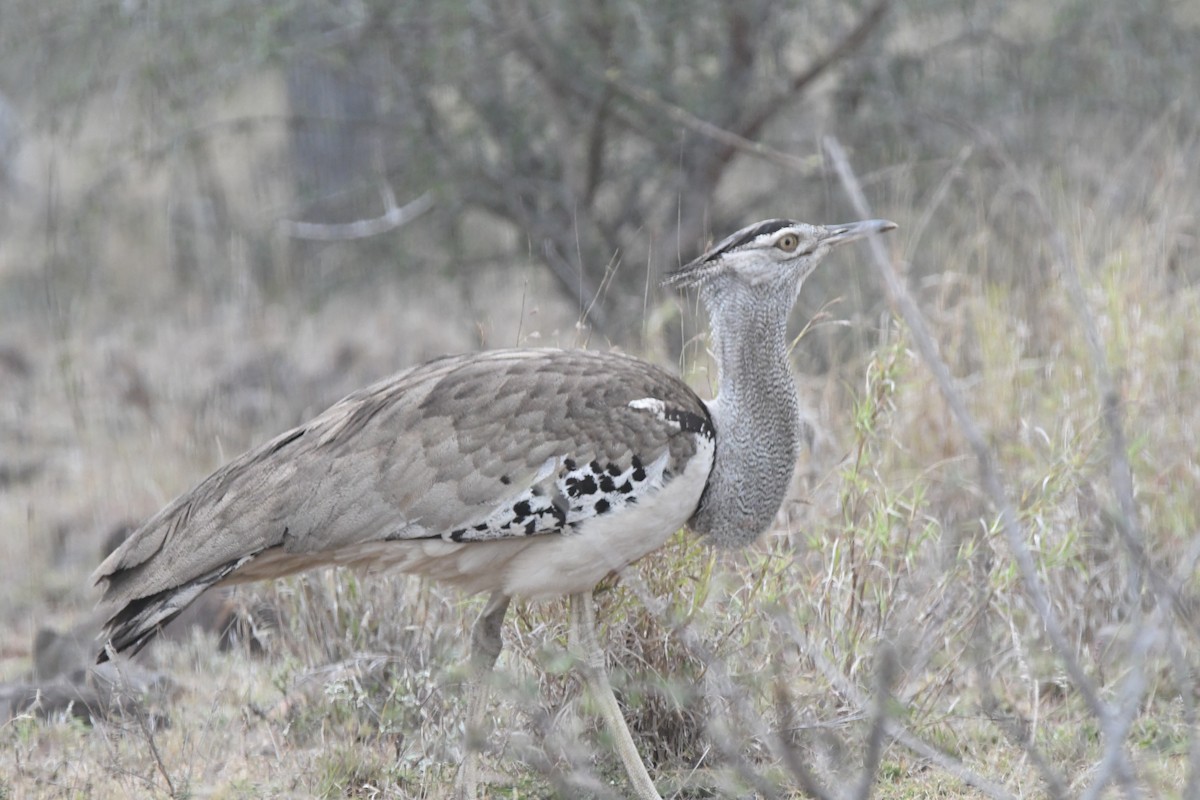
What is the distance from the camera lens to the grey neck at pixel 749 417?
10.3 feet

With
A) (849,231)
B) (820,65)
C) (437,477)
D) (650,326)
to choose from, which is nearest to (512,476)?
(437,477)

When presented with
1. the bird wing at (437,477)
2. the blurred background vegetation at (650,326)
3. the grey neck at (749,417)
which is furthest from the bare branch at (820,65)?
the bird wing at (437,477)

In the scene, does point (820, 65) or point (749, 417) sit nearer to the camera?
point (749, 417)

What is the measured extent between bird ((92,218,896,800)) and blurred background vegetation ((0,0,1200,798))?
0.25m

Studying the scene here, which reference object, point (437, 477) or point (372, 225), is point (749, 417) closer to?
point (437, 477)

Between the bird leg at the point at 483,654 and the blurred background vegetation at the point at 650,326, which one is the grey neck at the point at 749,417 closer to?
the blurred background vegetation at the point at 650,326

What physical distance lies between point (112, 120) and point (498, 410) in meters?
4.19

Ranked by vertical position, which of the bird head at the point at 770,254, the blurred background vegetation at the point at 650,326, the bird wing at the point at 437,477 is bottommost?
the blurred background vegetation at the point at 650,326

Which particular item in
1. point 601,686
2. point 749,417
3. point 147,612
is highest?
point 749,417

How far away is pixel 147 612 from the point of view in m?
3.04

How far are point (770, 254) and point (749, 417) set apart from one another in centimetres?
36

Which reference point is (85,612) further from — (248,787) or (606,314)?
(606,314)

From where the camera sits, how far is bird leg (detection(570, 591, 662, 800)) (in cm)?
314

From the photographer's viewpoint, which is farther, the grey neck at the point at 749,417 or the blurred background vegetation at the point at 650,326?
the blurred background vegetation at the point at 650,326
